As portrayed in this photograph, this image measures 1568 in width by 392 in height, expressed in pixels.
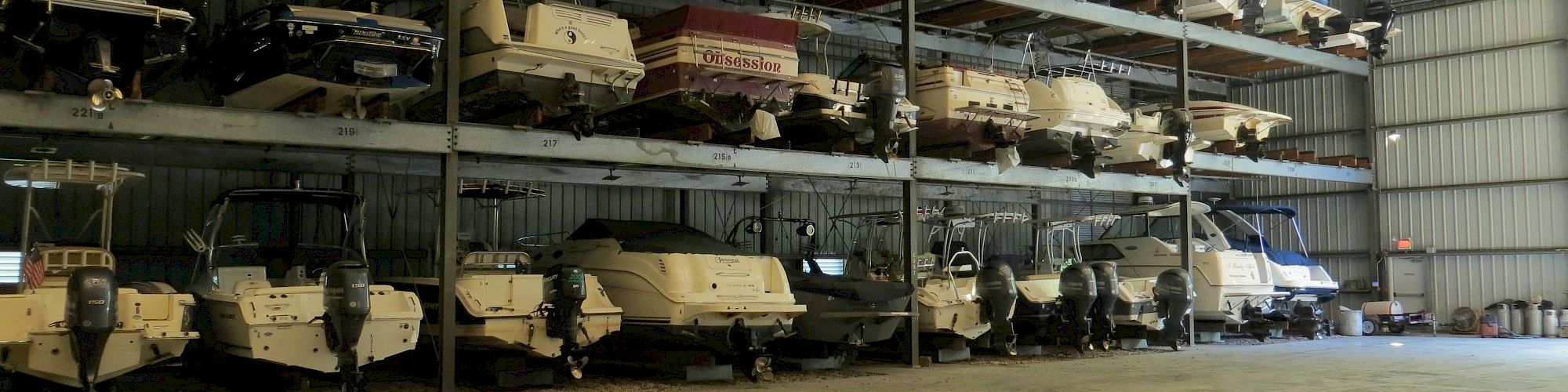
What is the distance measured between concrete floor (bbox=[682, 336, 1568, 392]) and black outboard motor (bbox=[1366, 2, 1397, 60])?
4.61 metres

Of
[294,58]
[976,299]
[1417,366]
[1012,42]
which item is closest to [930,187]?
[1012,42]

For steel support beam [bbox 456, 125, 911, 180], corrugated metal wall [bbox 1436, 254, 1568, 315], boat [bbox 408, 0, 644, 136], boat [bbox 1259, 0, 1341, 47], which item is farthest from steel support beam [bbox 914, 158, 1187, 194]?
corrugated metal wall [bbox 1436, 254, 1568, 315]

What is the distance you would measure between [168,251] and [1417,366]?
1231 centimetres

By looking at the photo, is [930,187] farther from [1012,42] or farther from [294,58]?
[294,58]

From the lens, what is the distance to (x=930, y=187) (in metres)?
15.6

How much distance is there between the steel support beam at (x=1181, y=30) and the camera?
12.8 metres

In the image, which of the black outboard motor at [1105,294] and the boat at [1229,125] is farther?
the boat at [1229,125]

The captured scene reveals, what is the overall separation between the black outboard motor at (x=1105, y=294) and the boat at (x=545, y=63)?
19.9ft

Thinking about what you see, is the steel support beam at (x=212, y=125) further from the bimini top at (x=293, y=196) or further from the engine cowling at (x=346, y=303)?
the bimini top at (x=293, y=196)

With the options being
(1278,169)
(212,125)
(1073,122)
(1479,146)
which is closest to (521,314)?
(212,125)

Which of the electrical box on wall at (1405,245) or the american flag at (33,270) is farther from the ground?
the electrical box on wall at (1405,245)

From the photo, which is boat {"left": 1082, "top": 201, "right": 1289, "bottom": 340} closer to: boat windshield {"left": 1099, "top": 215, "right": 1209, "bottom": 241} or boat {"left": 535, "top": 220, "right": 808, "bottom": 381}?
boat windshield {"left": 1099, "top": 215, "right": 1209, "bottom": 241}

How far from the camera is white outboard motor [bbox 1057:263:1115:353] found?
42.1 ft

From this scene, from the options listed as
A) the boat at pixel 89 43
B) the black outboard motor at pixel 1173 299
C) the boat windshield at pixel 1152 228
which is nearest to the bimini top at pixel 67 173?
the boat at pixel 89 43
